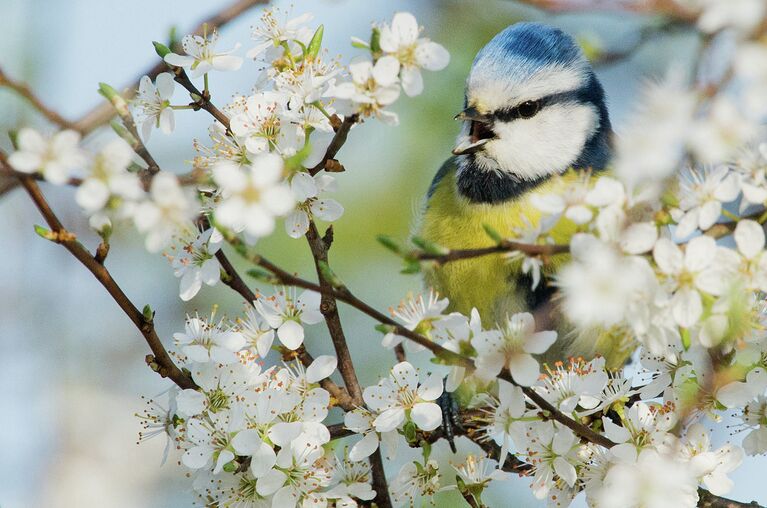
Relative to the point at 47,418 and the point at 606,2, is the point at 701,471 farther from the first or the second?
the point at 47,418

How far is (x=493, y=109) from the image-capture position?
231 cm

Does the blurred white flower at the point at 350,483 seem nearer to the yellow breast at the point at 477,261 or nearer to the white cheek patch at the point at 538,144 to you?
the yellow breast at the point at 477,261

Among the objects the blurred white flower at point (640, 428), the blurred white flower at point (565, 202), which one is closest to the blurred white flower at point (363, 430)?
the blurred white flower at point (640, 428)

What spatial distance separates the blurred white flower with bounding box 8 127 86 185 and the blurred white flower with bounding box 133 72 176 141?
18.5 inches

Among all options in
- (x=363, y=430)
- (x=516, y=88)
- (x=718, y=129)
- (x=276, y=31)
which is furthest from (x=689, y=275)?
(x=516, y=88)

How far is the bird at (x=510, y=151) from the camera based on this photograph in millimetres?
2277

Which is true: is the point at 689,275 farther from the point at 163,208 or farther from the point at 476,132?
the point at 476,132

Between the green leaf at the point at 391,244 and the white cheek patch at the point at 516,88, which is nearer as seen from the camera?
the green leaf at the point at 391,244

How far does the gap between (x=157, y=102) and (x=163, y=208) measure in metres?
0.56

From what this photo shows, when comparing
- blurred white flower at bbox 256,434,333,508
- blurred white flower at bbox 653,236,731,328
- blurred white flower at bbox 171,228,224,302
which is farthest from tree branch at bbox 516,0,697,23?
blurred white flower at bbox 256,434,333,508

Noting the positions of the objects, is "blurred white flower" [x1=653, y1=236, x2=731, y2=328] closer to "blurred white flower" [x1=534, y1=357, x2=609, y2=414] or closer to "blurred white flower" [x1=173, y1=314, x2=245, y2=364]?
"blurred white flower" [x1=534, y1=357, x2=609, y2=414]

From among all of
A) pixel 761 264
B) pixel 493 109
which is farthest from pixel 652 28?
pixel 493 109

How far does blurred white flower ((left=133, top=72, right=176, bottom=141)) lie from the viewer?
5.07 ft

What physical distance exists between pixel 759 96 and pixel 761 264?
0.31 meters
